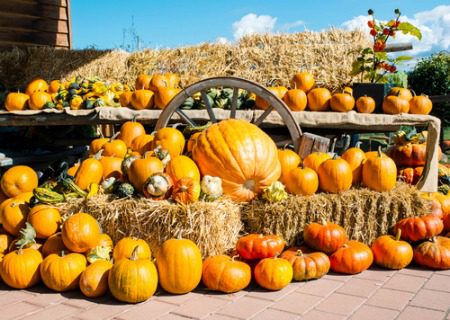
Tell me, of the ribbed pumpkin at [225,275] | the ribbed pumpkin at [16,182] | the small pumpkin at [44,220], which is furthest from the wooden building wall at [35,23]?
the ribbed pumpkin at [225,275]

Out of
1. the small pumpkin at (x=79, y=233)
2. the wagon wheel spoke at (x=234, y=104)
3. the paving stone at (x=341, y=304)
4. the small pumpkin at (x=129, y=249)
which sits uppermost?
the wagon wheel spoke at (x=234, y=104)

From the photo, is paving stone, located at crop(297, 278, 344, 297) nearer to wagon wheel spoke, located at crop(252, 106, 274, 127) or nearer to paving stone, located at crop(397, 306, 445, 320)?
paving stone, located at crop(397, 306, 445, 320)

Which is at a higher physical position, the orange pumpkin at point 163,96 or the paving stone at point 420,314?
the orange pumpkin at point 163,96

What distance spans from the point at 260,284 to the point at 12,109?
415 centimetres

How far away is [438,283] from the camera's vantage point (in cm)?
331

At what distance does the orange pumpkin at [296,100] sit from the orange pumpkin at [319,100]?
0.07m

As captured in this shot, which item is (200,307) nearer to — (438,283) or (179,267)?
(179,267)

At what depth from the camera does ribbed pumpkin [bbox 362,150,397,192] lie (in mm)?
3891

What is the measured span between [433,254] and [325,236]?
2.65 ft

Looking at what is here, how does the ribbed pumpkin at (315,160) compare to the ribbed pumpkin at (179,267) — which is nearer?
the ribbed pumpkin at (179,267)

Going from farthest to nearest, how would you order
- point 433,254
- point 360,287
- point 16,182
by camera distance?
A: point 16,182 < point 433,254 < point 360,287

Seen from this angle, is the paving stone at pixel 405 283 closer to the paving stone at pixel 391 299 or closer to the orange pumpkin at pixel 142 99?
the paving stone at pixel 391 299

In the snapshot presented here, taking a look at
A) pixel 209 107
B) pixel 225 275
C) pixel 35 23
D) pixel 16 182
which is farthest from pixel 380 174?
pixel 35 23

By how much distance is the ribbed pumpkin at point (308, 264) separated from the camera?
11.0 feet
